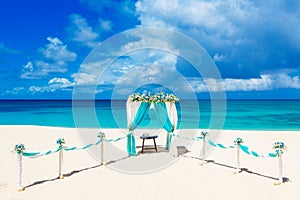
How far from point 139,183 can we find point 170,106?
4.73 meters

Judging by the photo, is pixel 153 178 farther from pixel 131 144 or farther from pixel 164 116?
pixel 164 116

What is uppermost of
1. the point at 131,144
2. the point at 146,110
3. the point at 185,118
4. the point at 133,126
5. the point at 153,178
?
the point at 146,110

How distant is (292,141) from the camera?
1508 centimetres

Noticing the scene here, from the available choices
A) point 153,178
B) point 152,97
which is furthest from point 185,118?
point 153,178

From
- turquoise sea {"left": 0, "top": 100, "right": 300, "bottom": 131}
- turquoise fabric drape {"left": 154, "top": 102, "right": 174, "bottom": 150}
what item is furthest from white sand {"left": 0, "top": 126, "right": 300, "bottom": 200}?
turquoise sea {"left": 0, "top": 100, "right": 300, "bottom": 131}

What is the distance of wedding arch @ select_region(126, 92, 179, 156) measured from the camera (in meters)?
11.4

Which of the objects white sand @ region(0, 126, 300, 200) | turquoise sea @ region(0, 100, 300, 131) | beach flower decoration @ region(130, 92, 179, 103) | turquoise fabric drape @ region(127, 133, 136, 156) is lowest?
white sand @ region(0, 126, 300, 200)

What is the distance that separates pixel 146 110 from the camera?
38.1 ft

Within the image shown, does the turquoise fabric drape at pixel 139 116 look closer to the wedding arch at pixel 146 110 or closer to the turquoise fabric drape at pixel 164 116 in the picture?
the wedding arch at pixel 146 110

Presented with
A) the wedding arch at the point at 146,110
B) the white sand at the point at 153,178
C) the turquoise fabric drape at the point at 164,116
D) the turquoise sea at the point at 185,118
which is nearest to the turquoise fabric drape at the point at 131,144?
the wedding arch at the point at 146,110

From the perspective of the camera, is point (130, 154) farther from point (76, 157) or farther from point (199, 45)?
point (199, 45)

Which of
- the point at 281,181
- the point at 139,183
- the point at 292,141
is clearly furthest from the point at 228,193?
the point at 292,141

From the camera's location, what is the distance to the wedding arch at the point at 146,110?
11383mm

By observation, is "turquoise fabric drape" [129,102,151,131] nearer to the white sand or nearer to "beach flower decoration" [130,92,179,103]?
"beach flower decoration" [130,92,179,103]
